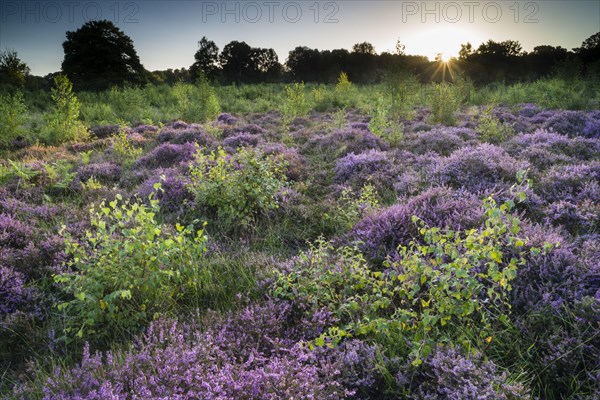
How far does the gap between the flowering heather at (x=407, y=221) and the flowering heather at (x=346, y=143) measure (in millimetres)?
4615

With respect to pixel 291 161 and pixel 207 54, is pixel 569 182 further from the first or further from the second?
pixel 207 54

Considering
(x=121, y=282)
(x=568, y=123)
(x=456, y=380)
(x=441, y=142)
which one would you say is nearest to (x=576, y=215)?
(x=456, y=380)

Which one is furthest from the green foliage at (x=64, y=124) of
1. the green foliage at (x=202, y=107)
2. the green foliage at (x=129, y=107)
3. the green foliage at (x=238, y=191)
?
the green foliage at (x=238, y=191)

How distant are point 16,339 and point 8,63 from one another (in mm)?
40290

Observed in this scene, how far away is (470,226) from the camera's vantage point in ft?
12.6

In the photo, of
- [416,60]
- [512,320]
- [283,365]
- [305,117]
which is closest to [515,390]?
[512,320]

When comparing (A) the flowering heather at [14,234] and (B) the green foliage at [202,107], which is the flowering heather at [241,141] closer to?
(A) the flowering heather at [14,234]

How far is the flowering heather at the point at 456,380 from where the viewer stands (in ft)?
6.43

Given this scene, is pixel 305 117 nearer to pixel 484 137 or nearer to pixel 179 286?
pixel 484 137

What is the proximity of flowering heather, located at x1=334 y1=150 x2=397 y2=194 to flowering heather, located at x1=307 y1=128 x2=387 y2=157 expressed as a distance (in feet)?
3.84

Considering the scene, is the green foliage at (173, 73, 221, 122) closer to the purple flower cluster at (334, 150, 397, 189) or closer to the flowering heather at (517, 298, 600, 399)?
the purple flower cluster at (334, 150, 397, 189)

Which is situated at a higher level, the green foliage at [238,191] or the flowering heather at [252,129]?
the flowering heather at [252,129]

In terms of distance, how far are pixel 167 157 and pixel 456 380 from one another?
8837mm


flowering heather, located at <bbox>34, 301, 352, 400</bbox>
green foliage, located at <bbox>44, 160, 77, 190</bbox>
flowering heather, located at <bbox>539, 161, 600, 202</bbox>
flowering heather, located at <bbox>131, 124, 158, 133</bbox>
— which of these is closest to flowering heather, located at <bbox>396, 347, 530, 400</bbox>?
flowering heather, located at <bbox>34, 301, 352, 400</bbox>
